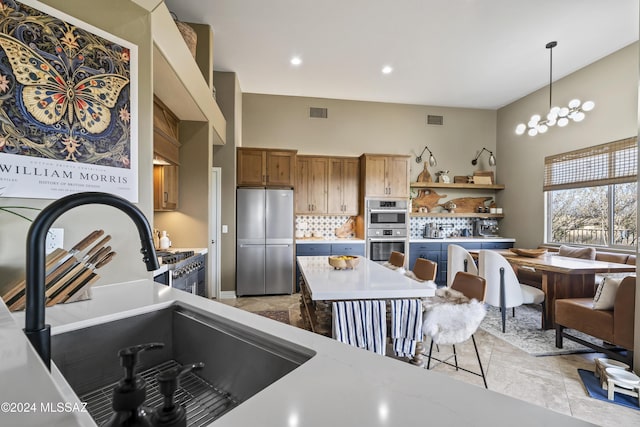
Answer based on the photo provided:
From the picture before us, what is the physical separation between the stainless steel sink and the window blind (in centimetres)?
508

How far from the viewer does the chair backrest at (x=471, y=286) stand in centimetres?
202

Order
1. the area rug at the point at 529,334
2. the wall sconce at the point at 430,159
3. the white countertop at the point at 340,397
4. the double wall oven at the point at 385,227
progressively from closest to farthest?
1. the white countertop at the point at 340,397
2. the area rug at the point at 529,334
3. the double wall oven at the point at 385,227
4. the wall sconce at the point at 430,159

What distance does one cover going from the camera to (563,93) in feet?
14.9

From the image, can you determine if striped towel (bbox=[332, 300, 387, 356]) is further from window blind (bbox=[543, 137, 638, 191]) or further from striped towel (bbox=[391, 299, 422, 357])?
window blind (bbox=[543, 137, 638, 191])

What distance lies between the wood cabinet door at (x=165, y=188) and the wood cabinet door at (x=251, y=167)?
1.32 m

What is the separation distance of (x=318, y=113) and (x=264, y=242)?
8.93 feet

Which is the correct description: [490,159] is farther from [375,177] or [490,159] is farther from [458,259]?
[458,259]

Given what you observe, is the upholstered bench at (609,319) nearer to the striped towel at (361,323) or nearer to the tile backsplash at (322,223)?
the striped towel at (361,323)

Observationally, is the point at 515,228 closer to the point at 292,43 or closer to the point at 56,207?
the point at 292,43

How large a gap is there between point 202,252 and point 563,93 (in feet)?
19.4

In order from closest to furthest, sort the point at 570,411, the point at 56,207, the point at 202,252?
the point at 56,207
the point at 570,411
the point at 202,252

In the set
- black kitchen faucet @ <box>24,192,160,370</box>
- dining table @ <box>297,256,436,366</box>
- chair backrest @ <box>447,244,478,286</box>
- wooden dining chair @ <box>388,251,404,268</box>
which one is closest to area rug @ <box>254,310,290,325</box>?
dining table @ <box>297,256,436,366</box>

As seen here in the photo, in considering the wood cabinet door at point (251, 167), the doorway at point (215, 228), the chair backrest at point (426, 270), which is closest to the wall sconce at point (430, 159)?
the wood cabinet door at point (251, 167)

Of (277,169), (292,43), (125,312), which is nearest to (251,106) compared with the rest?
(277,169)
